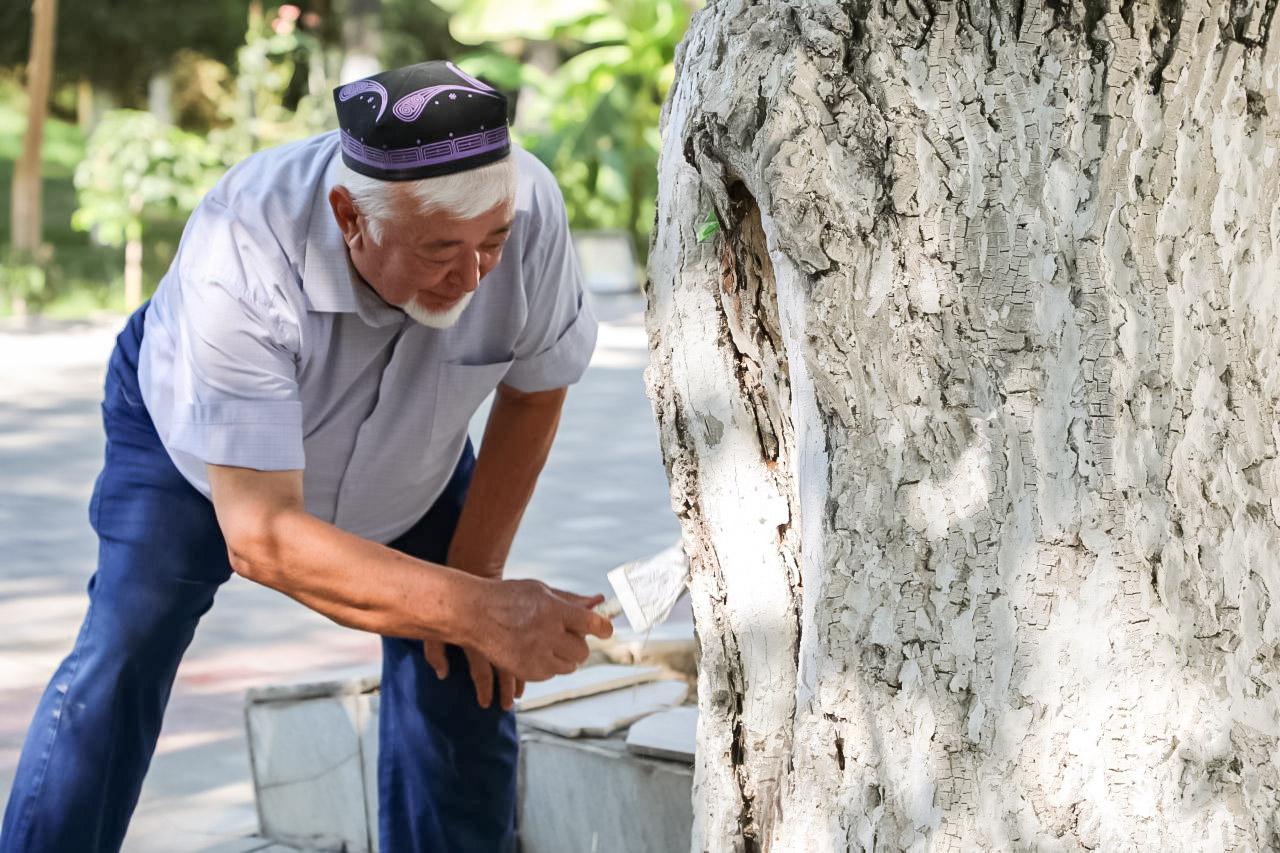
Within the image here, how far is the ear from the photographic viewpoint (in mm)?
2244

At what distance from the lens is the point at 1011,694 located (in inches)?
67.2

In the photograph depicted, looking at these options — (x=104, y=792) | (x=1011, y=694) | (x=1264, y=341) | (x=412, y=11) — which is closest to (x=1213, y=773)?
(x=1011, y=694)

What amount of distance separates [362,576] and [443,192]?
542mm

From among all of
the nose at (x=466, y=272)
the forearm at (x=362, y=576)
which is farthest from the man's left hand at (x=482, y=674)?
the nose at (x=466, y=272)

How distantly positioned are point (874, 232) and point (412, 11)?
67.5 feet

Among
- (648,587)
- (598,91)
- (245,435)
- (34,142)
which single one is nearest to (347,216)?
(245,435)

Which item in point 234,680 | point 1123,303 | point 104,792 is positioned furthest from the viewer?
point 234,680

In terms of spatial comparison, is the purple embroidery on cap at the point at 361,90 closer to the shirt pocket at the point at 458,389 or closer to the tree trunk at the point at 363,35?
the shirt pocket at the point at 458,389

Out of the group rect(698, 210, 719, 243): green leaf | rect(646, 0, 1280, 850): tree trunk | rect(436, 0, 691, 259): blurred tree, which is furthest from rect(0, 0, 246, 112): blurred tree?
rect(646, 0, 1280, 850): tree trunk

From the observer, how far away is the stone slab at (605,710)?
2.94 metres

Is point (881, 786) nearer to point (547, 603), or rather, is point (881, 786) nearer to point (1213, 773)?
point (1213, 773)

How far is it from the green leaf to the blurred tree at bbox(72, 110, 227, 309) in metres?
11.1

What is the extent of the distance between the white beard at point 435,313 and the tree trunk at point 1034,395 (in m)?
0.63

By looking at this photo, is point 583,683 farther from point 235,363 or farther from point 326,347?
point 235,363
